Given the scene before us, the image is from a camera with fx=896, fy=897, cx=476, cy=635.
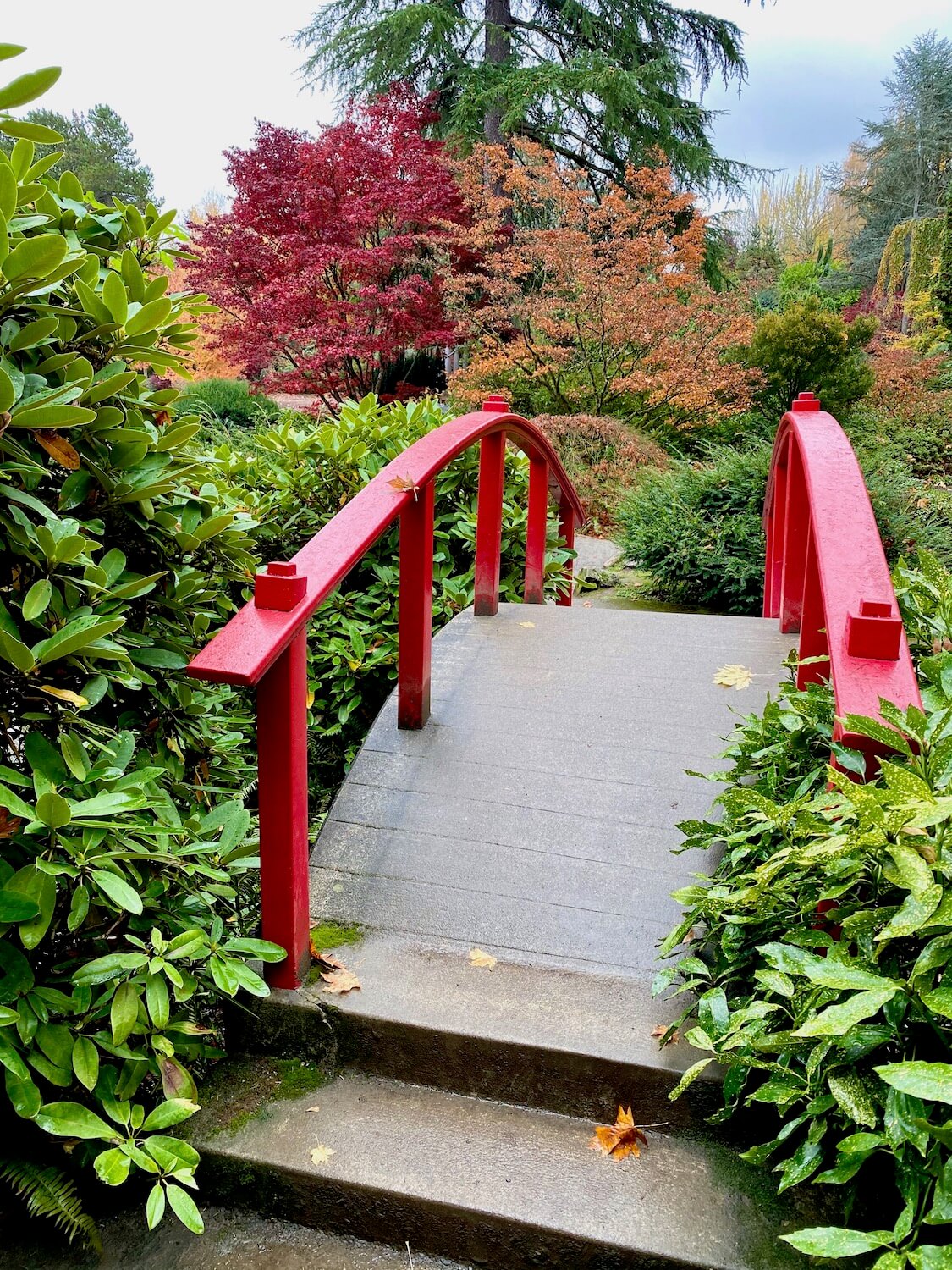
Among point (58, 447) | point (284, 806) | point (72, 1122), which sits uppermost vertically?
point (58, 447)

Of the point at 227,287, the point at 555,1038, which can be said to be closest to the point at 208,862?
the point at 555,1038

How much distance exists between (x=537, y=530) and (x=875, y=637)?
273 cm

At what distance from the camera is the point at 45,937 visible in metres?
1.51

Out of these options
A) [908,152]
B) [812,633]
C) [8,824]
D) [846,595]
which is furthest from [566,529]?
[908,152]

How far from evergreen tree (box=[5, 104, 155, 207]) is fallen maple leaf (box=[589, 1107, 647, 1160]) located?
34.2 meters

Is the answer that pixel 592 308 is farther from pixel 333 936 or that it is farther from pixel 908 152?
pixel 908 152

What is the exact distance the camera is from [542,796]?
2.56 metres

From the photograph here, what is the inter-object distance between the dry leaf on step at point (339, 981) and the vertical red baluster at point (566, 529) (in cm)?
298

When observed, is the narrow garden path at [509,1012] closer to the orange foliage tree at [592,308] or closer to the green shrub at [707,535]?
the green shrub at [707,535]

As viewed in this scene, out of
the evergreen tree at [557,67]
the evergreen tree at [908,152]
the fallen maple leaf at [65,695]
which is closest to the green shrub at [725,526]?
the fallen maple leaf at [65,695]

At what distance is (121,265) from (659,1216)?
1930 mm

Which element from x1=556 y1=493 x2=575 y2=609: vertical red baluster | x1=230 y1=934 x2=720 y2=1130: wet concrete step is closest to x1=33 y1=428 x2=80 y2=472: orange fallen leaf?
x1=230 y1=934 x2=720 y2=1130: wet concrete step

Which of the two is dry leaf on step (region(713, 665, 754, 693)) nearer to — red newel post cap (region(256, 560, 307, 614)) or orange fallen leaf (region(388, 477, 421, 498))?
A: orange fallen leaf (region(388, 477, 421, 498))

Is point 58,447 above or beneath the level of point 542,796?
above
